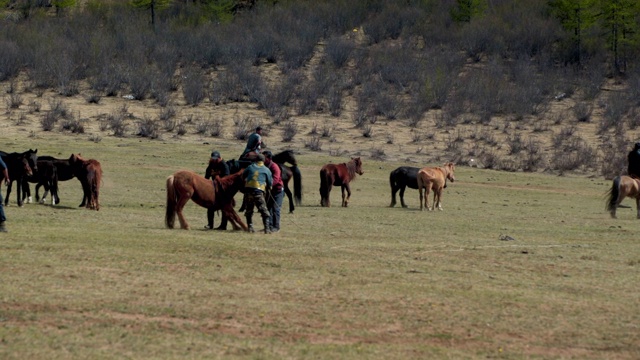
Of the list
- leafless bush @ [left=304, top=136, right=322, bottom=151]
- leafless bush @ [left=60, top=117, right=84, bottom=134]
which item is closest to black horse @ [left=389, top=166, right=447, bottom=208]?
leafless bush @ [left=304, top=136, right=322, bottom=151]

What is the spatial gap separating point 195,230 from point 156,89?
3324 centimetres

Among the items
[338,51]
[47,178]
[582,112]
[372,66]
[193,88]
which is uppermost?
[338,51]

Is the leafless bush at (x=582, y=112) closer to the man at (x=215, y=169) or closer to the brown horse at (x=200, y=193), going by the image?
the man at (x=215, y=169)

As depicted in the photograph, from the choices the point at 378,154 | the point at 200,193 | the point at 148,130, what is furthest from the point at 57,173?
the point at 378,154

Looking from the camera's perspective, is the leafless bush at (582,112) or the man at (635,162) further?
the leafless bush at (582,112)

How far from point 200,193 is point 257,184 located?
1216mm

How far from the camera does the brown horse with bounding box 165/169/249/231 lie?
21.3 metres

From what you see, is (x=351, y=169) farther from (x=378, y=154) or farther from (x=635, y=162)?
(x=378, y=154)

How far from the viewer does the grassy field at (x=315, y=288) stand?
1266cm

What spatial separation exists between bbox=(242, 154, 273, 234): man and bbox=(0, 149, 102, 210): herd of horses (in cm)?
600

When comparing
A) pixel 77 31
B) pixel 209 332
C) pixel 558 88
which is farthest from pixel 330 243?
pixel 77 31

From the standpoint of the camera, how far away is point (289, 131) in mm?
47875

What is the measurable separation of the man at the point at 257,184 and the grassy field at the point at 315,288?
659mm

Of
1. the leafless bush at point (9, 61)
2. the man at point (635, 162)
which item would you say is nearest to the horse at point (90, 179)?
the man at point (635, 162)
